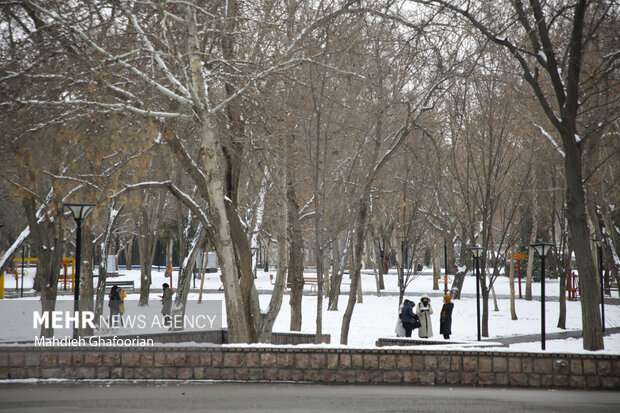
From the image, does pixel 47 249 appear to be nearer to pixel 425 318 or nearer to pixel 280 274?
pixel 280 274

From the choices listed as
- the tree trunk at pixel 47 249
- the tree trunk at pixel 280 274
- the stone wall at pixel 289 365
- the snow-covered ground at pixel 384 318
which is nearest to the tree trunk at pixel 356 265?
the snow-covered ground at pixel 384 318

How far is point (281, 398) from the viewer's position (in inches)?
346

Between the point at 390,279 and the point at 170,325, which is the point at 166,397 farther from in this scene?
the point at 390,279

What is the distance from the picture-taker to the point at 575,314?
93.3 feet

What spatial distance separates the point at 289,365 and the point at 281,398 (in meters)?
1.08

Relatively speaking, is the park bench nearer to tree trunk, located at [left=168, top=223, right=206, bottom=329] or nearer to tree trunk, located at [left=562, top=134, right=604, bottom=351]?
tree trunk, located at [left=168, top=223, right=206, bottom=329]

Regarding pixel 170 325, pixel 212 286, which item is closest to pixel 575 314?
pixel 170 325

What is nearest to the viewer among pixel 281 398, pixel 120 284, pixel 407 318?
pixel 281 398

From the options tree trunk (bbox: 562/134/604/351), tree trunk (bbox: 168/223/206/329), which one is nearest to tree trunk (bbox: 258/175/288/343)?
tree trunk (bbox: 562/134/604/351)

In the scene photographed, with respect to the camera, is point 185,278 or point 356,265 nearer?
point 356,265

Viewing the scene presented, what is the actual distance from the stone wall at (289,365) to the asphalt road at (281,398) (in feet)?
0.77

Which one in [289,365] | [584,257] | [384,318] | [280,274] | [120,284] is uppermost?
[584,257]

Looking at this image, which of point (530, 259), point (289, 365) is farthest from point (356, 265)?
point (530, 259)

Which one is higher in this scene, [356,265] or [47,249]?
[47,249]
